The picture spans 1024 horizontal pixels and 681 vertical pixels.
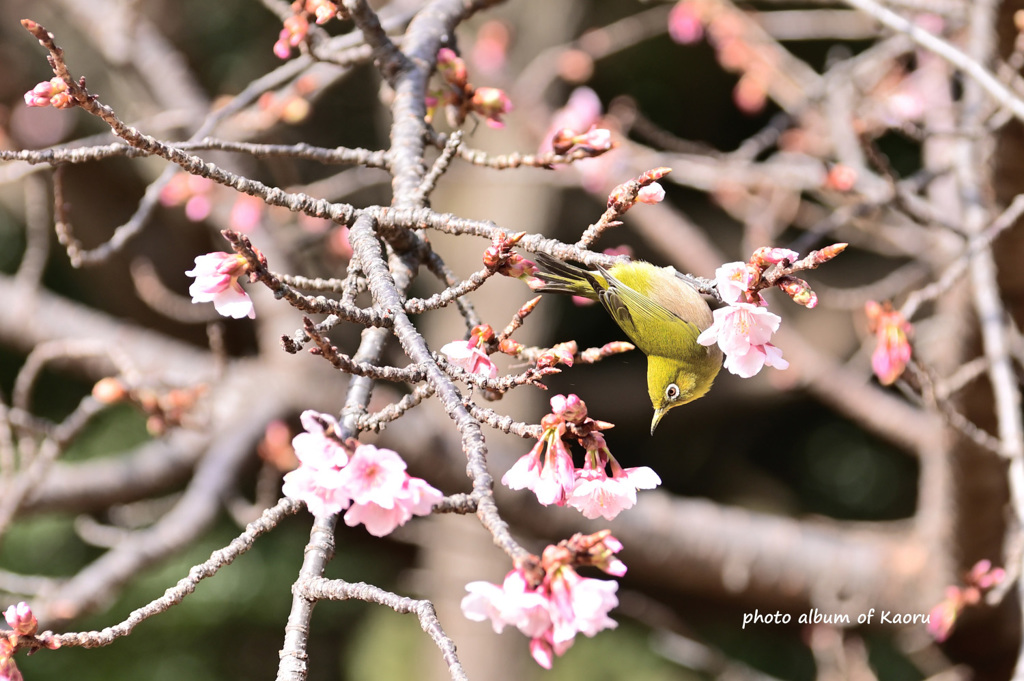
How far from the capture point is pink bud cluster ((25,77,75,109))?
0.71 m

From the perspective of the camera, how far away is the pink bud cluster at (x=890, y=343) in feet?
3.81

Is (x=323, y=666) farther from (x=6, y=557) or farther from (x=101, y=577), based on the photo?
(x=101, y=577)

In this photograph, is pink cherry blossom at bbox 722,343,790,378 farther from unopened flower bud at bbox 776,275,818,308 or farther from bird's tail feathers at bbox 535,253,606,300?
bird's tail feathers at bbox 535,253,606,300

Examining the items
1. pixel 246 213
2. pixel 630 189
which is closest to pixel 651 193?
pixel 630 189

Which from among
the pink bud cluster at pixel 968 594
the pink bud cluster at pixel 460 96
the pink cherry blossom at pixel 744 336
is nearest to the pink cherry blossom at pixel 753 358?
the pink cherry blossom at pixel 744 336

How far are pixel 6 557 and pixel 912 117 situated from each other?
386 centimetres

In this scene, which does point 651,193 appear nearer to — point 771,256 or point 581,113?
point 771,256

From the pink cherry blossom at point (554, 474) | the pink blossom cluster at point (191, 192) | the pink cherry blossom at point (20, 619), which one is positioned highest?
the pink blossom cluster at point (191, 192)

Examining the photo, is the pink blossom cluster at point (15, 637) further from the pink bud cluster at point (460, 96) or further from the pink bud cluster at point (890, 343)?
the pink bud cluster at point (890, 343)

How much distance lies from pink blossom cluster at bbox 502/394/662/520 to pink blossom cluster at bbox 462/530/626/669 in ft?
0.17

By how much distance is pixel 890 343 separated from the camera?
1.17 metres

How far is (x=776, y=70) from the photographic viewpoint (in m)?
2.29

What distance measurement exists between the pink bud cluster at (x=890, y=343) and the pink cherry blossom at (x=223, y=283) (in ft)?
2.99

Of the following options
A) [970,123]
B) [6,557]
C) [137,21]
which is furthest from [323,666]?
[970,123]
